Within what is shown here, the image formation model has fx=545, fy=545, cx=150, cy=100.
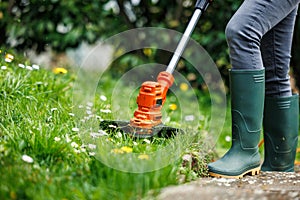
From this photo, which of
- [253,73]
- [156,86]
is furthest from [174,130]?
[253,73]

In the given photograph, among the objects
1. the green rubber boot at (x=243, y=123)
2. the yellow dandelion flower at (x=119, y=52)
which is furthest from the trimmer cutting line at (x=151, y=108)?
the yellow dandelion flower at (x=119, y=52)

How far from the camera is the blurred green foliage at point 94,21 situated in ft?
16.0

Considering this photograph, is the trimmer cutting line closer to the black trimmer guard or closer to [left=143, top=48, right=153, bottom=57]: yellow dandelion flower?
the black trimmer guard

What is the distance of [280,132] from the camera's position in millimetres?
2963

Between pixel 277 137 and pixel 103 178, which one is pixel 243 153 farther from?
pixel 103 178

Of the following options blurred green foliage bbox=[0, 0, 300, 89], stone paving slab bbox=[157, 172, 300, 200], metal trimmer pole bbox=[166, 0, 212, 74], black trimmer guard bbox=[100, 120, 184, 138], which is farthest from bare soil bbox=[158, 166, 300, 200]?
blurred green foliage bbox=[0, 0, 300, 89]

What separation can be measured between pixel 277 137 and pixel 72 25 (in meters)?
2.59

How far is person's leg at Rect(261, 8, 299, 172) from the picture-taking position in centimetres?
285

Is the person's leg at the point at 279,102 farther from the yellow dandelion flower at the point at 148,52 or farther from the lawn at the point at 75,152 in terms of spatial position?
the yellow dandelion flower at the point at 148,52

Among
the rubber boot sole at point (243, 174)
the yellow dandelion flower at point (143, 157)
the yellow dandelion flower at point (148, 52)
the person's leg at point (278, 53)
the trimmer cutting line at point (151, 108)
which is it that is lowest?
the rubber boot sole at point (243, 174)

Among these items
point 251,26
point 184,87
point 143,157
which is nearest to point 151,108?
point 143,157

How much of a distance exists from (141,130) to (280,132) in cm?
80

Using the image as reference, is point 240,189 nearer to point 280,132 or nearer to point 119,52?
point 280,132

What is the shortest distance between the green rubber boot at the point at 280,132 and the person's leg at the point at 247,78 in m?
0.32
